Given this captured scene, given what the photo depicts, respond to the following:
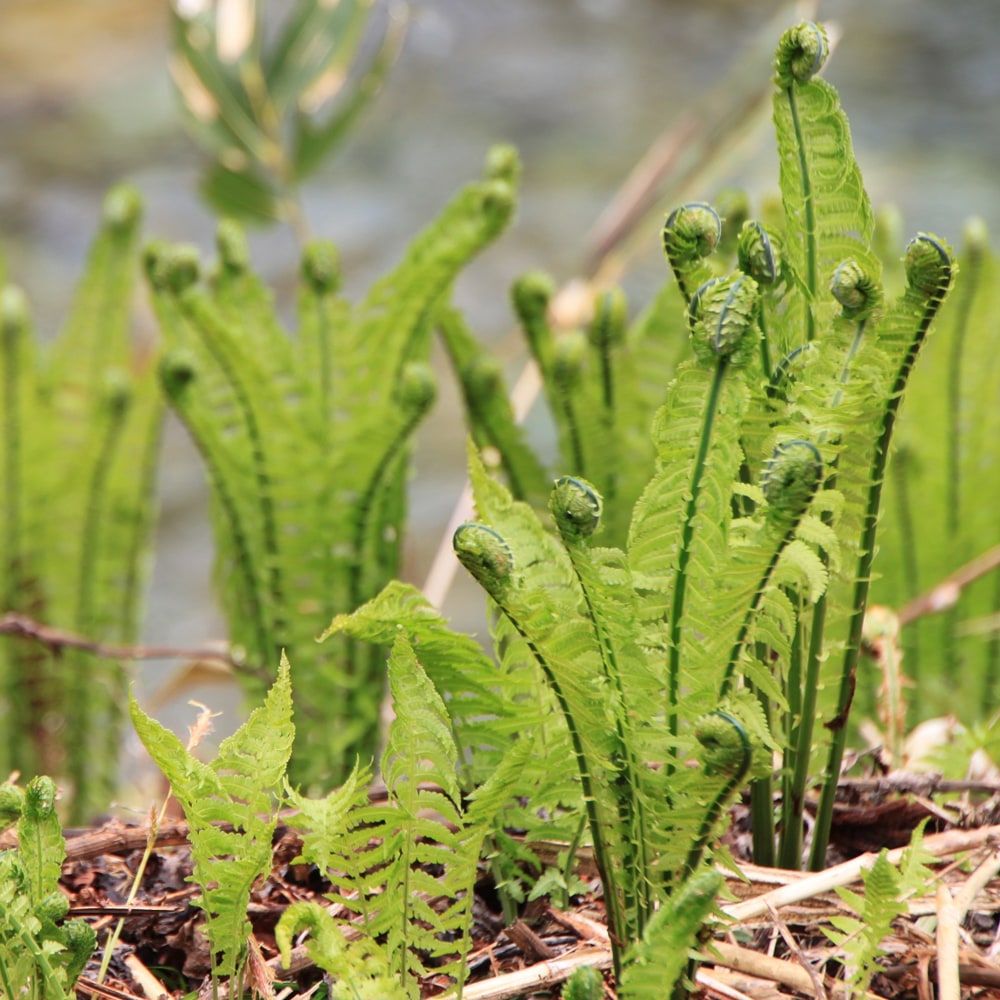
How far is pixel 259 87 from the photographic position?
977 mm

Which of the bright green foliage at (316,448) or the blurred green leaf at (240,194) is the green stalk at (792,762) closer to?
the bright green foliage at (316,448)

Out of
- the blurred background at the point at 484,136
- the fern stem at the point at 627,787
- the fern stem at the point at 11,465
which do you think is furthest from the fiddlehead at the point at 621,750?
the blurred background at the point at 484,136

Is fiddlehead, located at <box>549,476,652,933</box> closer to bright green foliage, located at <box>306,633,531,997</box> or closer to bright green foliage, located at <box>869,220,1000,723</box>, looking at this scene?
bright green foliage, located at <box>306,633,531,997</box>

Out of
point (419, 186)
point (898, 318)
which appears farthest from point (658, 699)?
point (419, 186)

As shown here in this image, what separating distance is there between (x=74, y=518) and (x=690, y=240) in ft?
1.72

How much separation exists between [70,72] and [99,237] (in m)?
2.14

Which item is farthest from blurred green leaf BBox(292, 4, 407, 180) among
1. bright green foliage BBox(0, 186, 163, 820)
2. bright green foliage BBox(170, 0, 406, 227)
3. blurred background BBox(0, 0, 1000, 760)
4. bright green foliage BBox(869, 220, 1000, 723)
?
blurred background BBox(0, 0, 1000, 760)

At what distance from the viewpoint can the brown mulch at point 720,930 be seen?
36 centimetres

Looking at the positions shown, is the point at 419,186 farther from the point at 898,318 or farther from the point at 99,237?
the point at 898,318

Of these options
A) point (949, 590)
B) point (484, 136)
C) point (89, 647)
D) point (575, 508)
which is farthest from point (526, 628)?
point (484, 136)

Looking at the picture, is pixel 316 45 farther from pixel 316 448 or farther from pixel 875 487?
pixel 875 487

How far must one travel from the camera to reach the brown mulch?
0.36 meters

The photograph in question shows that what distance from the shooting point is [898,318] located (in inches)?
13.3

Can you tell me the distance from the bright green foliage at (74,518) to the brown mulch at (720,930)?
320mm
